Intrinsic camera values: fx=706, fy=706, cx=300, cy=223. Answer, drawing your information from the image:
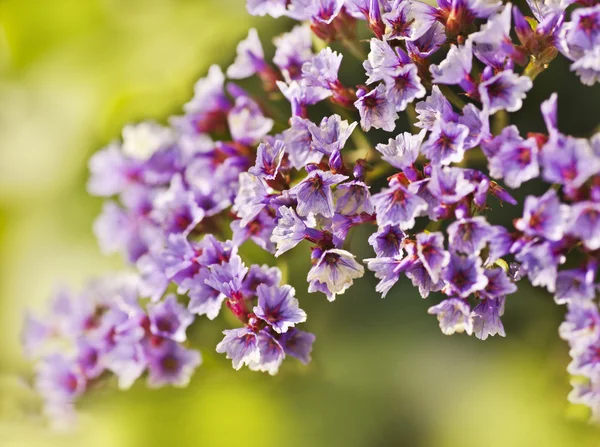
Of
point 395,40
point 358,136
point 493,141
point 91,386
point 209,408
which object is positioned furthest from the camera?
point 209,408

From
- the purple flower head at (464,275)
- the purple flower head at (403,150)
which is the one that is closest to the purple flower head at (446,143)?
the purple flower head at (403,150)

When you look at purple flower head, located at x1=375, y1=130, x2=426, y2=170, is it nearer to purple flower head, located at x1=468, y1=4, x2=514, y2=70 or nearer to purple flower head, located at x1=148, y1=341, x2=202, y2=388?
purple flower head, located at x1=468, y1=4, x2=514, y2=70

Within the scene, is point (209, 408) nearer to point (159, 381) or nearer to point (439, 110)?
point (159, 381)

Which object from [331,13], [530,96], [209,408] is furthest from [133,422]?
[530,96]

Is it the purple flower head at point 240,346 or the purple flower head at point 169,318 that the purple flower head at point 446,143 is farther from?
the purple flower head at point 169,318

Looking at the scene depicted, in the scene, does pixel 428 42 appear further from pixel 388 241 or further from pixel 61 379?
pixel 61 379

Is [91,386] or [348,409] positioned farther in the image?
[348,409]
